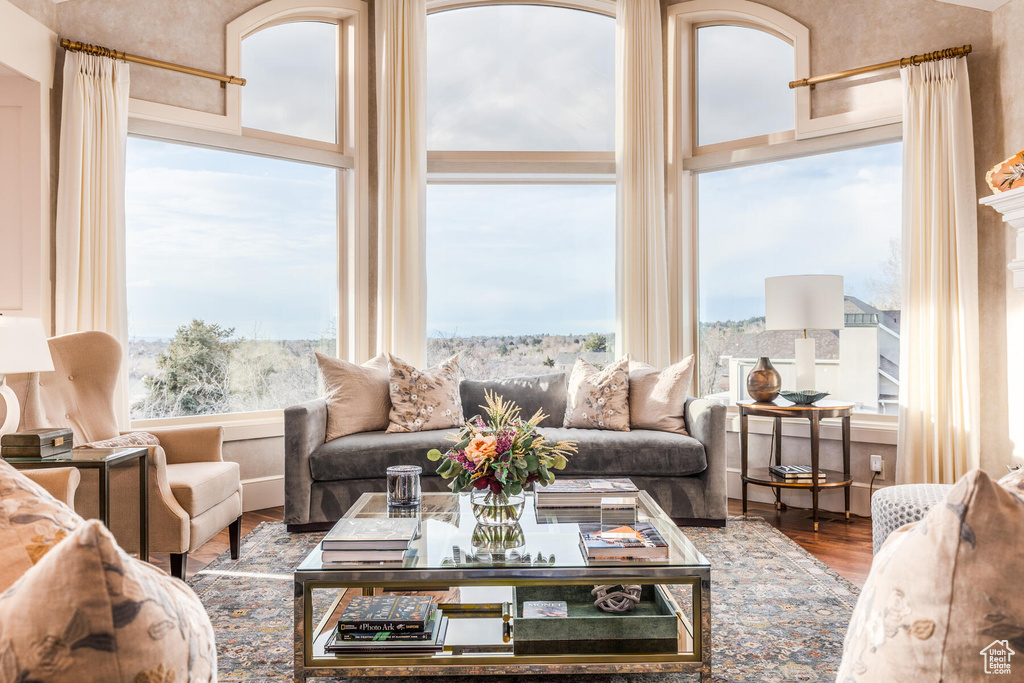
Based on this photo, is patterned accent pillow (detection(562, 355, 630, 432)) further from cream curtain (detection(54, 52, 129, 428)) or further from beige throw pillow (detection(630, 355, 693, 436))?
cream curtain (detection(54, 52, 129, 428))

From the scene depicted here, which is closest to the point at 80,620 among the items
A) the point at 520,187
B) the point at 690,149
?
the point at 520,187

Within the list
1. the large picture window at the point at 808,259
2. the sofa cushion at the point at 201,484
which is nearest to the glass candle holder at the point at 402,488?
the sofa cushion at the point at 201,484

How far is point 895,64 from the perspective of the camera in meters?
3.90

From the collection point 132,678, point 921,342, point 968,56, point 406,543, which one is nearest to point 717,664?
point 406,543

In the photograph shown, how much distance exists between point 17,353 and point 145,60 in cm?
223

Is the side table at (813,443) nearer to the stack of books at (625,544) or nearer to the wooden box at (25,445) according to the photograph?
the stack of books at (625,544)

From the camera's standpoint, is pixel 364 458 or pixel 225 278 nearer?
pixel 364 458

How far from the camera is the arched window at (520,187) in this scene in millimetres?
4898

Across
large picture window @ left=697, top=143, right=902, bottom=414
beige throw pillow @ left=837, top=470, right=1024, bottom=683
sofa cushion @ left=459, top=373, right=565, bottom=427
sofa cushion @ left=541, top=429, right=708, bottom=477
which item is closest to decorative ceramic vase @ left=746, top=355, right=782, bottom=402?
large picture window @ left=697, top=143, right=902, bottom=414

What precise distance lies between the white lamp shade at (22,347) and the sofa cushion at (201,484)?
2.21 feet

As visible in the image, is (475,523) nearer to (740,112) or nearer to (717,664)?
(717,664)

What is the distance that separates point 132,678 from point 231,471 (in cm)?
264

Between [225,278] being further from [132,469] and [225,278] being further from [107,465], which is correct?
[107,465]

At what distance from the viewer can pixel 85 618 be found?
0.67 m
